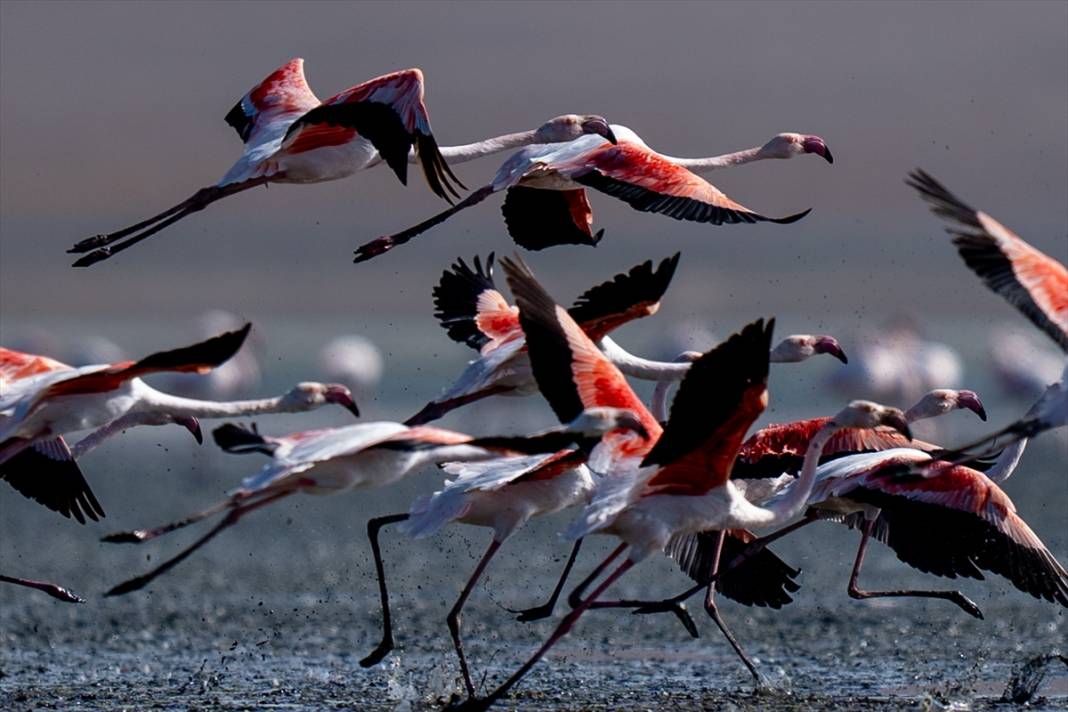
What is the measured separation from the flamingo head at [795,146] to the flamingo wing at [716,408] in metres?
3.62

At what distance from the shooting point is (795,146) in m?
11.9

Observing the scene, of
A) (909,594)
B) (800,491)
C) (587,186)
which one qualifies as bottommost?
(909,594)

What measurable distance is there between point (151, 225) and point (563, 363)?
2.59 m

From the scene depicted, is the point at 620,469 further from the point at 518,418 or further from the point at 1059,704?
the point at 518,418

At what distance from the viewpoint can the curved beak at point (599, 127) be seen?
10.7 meters

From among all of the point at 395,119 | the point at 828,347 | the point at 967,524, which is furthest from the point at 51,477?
the point at 967,524

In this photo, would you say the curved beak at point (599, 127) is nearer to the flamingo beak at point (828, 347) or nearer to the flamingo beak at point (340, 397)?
the flamingo beak at point (828, 347)

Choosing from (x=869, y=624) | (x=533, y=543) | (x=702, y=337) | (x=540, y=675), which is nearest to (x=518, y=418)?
(x=702, y=337)

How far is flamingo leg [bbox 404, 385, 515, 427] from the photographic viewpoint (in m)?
9.69

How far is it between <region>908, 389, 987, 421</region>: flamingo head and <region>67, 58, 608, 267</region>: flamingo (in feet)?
7.75

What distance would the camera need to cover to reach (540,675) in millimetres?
10625

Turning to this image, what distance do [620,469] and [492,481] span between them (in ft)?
2.24

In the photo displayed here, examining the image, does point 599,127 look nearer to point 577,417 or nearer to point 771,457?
point 771,457

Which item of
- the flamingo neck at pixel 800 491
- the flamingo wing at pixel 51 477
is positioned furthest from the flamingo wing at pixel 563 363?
the flamingo wing at pixel 51 477
